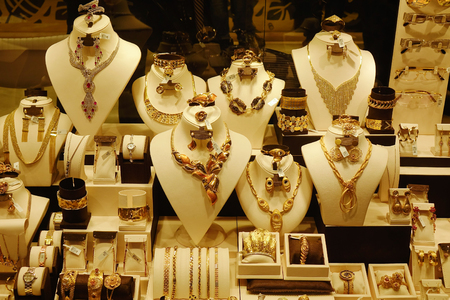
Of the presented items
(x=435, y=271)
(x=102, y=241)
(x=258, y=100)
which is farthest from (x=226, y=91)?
(x=435, y=271)

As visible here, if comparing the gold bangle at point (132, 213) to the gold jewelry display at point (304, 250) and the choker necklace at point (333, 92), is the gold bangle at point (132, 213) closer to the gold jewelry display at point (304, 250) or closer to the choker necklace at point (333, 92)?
the gold jewelry display at point (304, 250)

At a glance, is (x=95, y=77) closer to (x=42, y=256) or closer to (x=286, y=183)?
(x=42, y=256)

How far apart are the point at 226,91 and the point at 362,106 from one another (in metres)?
1.01

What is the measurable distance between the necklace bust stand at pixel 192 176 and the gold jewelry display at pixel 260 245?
0.89 ft

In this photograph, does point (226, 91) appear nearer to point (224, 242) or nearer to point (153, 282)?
point (224, 242)

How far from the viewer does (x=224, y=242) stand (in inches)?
133

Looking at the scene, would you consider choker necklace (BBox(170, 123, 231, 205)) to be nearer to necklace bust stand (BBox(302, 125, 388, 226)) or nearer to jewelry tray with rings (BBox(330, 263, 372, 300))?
necklace bust stand (BBox(302, 125, 388, 226))

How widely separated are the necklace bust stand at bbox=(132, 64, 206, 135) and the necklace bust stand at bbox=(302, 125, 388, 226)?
1.04m

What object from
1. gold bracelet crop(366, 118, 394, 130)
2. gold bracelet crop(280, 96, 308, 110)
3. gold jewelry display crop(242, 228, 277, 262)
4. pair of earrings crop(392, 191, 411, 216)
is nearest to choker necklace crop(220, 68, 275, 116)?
gold bracelet crop(280, 96, 308, 110)

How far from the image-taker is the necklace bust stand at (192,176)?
121 inches

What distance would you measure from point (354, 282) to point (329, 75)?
1498 mm

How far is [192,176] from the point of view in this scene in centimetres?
308

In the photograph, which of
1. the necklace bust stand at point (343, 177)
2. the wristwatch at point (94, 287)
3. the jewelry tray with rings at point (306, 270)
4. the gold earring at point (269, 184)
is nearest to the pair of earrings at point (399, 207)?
the necklace bust stand at point (343, 177)

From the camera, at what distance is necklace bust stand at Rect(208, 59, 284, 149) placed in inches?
144
